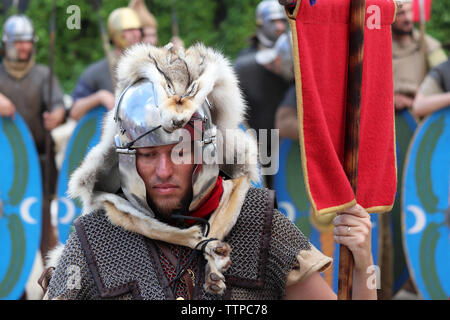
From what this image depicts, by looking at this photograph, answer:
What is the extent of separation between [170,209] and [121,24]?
3.94m

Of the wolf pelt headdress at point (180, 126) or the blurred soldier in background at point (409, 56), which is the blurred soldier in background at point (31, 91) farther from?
the wolf pelt headdress at point (180, 126)

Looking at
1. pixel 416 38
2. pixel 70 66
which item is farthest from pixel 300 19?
pixel 70 66

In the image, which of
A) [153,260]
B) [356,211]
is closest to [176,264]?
[153,260]

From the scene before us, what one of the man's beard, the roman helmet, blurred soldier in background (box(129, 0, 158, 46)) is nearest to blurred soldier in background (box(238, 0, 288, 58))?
blurred soldier in background (box(129, 0, 158, 46))

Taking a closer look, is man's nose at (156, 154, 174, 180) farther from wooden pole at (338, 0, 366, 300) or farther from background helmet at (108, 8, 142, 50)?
background helmet at (108, 8, 142, 50)

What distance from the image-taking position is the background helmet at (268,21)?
6.67 metres

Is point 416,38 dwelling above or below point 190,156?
above

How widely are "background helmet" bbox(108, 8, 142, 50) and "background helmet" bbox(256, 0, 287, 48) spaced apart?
1014 millimetres

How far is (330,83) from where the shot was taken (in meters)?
2.64

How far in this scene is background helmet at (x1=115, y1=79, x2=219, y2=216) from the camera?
9.02 feet

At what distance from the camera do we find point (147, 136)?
2752 mm

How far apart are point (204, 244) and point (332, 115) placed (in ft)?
2.01

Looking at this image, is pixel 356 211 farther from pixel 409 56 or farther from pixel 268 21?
pixel 268 21
